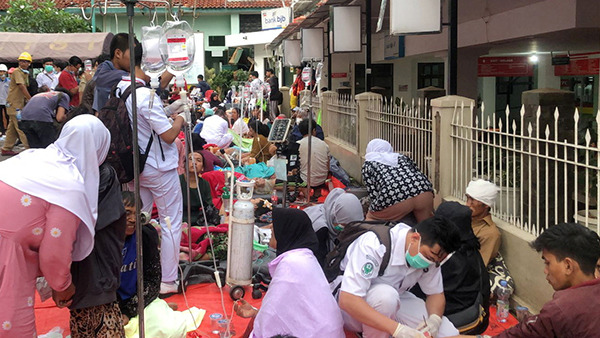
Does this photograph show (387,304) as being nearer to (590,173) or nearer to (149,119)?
(590,173)

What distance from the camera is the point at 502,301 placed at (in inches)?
186

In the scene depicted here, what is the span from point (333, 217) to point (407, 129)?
105 inches

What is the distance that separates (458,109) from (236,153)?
15.4 feet

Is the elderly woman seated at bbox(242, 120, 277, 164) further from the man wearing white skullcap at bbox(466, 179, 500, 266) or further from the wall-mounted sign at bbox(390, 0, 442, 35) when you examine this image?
the man wearing white skullcap at bbox(466, 179, 500, 266)

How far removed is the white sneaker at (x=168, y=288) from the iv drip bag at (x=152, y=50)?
5.35ft

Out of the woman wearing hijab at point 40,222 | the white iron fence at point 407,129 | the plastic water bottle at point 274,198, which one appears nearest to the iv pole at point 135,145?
the woman wearing hijab at point 40,222

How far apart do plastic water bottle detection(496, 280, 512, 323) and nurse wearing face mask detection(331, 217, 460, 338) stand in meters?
0.91

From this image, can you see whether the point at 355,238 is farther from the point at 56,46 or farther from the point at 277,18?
the point at 277,18

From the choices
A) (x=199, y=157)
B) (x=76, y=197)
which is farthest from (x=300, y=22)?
(x=76, y=197)

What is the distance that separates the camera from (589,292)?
2.63 m

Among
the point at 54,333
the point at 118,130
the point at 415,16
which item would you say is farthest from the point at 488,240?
Result: the point at 54,333

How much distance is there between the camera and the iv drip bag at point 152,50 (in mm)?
4575

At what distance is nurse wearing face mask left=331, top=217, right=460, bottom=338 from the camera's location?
3.43 metres

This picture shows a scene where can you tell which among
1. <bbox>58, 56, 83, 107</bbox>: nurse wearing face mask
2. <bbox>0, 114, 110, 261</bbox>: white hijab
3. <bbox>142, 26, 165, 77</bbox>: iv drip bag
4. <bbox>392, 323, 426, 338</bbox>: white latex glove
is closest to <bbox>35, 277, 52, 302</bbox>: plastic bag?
<bbox>0, 114, 110, 261</bbox>: white hijab
